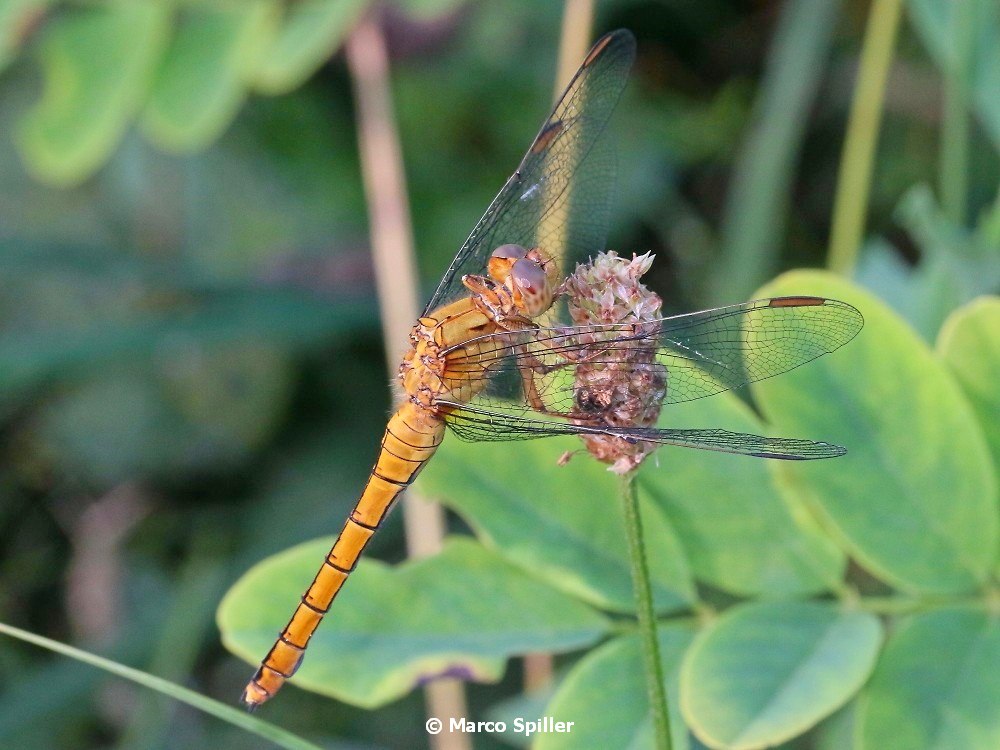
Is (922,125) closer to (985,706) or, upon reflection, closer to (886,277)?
(886,277)

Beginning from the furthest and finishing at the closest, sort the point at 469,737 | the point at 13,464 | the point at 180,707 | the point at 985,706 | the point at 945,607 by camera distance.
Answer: the point at 13,464 → the point at 180,707 → the point at 469,737 → the point at 945,607 → the point at 985,706

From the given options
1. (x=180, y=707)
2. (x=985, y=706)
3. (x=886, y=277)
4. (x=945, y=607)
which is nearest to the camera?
(x=985, y=706)

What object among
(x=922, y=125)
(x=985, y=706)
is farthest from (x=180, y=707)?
(x=922, y=125)

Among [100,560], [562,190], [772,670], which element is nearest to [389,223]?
→ [562,190]

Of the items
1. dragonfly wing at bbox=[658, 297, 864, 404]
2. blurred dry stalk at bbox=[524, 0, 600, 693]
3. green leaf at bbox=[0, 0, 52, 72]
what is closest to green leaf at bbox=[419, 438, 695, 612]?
dragonfly wing at bbox=[658, 297, 864, 404]

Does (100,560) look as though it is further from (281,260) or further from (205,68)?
(205,68)

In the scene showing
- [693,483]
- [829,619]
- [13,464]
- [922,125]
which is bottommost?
[829,619]

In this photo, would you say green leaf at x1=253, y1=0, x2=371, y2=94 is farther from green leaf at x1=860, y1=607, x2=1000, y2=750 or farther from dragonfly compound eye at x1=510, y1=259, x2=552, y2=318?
green leaf at x1=860, y1=607, x2=1000, y2=750
